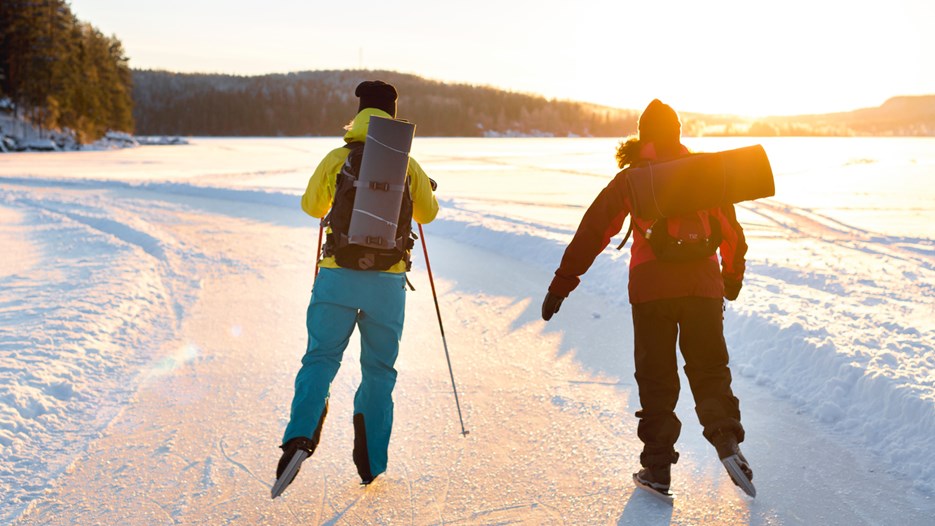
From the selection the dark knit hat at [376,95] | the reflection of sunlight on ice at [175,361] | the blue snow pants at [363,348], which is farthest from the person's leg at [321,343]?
the reflection of sunlight on ice at [175,361]

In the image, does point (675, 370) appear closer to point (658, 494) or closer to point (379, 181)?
point (658, 494)

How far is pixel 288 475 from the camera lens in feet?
10.1

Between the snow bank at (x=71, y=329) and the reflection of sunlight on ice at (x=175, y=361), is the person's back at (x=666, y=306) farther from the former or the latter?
the reflection of sunlight on ice at (x=175, y=361)

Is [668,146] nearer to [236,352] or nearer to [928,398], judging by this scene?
[928,398]

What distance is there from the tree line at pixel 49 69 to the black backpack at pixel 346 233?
67379 millimetres

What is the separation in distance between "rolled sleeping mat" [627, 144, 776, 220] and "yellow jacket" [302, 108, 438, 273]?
1.02 meters

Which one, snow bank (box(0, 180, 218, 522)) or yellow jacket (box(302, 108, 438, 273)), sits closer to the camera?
yellow jacket (box(302, 108, 438, 273))

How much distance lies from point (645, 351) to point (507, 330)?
3117 millimetres

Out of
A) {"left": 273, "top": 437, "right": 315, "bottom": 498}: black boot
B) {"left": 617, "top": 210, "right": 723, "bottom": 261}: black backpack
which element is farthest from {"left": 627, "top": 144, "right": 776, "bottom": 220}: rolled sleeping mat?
{"left": 273, "top": 437, "right": 315, "bottom": 498}: black boot

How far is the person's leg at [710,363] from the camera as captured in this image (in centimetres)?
332

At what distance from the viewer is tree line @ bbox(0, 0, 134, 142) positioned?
63000 millimetres

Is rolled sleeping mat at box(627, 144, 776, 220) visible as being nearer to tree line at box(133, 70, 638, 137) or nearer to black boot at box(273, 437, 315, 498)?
black boot at box(273, 437, 315, 498)

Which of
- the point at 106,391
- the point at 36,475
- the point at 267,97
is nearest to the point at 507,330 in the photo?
the point at 106,391

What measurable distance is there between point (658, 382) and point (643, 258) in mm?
596
